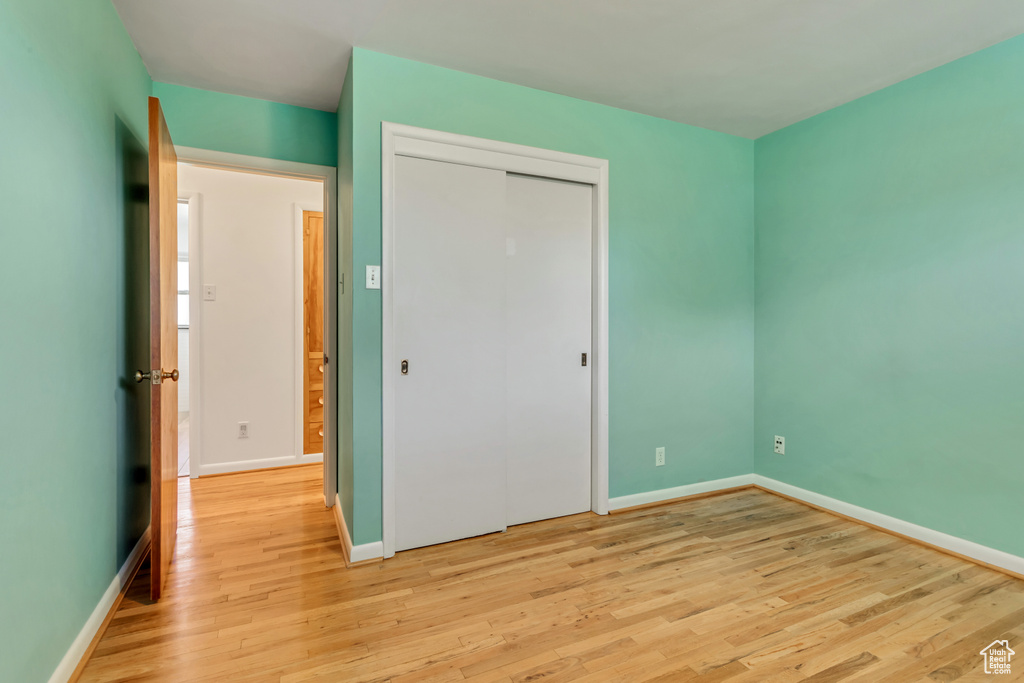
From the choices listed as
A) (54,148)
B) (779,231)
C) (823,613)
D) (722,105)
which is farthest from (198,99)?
(823,613)

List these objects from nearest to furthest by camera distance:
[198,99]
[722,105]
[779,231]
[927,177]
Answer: [927,177] < [198,99] < [722,105] < [779,231]

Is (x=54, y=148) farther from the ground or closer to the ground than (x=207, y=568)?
farther from the ground

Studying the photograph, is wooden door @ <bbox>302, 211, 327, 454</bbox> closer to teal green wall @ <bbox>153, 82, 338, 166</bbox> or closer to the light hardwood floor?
teal green wall @ <bbox>153, 82, 338, 166</bbox>

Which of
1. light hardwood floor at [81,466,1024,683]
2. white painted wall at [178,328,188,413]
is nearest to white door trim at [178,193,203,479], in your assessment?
light hardwood floor at [81,466,1024,683]

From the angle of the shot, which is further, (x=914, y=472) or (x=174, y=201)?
(x=914, y=472)

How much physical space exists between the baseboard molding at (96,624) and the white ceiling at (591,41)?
2.35m

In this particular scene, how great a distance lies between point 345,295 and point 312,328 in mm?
1717

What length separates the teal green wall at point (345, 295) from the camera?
2.49 m

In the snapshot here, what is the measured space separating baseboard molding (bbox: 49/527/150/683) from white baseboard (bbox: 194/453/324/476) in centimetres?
145

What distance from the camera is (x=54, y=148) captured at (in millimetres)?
1562

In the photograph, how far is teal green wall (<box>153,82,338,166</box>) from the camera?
8.95 feet

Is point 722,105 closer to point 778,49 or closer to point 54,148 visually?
point 778,49

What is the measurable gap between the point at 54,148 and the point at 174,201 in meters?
0.84

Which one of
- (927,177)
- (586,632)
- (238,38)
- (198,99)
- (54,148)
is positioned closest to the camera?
(54,148)
